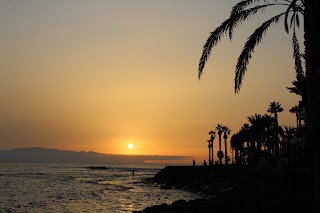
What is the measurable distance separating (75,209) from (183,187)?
29813 mm

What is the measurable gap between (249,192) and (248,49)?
1214 centimetres

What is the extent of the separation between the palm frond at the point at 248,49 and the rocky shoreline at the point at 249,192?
176 inches

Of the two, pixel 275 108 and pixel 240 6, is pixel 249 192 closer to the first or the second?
pixel 240 6

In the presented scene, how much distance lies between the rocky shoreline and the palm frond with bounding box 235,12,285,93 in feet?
14.7

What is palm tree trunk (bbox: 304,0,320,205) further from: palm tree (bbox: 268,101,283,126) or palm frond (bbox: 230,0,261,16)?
palm tree (bbox: 268,101,283,126)

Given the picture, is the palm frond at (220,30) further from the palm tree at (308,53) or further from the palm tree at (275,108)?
the palm tree at (275,108)

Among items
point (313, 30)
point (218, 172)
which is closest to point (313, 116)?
point (313, 30)

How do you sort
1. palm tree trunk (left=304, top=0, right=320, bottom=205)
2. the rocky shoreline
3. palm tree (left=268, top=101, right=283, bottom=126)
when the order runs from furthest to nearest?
palm tree (left=268, top=101, right=283, bottom=126)
the rocky shoreline
palm tree trunk (left=304, top=0, right=320, bottom=205)

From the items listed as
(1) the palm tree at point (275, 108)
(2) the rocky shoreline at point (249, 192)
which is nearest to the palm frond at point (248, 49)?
(2) the rocky shoreline at point (249, 192)

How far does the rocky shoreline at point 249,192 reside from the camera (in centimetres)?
1370

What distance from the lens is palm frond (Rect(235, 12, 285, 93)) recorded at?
46.6 ft

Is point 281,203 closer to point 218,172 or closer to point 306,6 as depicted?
point 306,6

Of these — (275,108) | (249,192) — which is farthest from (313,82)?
(275,108)

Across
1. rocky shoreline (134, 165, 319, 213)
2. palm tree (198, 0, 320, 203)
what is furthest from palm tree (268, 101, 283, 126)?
palm tree (198, 0, 320, 203)
